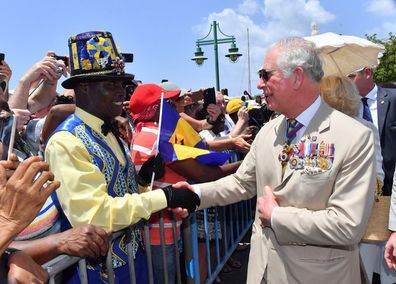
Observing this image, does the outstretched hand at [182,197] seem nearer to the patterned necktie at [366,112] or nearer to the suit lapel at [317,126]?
the suit lapel at [317,126]

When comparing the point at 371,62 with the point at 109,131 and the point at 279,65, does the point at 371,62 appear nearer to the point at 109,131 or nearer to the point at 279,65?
the point at 279,65

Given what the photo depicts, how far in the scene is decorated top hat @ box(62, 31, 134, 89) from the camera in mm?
2385

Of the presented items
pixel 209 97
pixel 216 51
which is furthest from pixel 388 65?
pixel 209 97

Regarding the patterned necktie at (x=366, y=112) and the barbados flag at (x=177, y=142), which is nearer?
the barbados flag at (x=177, y=142)

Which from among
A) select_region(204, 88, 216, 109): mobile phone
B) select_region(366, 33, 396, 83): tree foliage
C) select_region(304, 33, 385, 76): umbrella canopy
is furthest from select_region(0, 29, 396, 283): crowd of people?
select_region(366, 33, 396, 83): tree foliage

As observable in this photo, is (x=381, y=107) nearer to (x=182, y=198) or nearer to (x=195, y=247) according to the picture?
(x=195, y=247)

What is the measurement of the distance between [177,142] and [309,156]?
1197mm

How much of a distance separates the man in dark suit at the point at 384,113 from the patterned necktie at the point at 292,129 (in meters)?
1.74

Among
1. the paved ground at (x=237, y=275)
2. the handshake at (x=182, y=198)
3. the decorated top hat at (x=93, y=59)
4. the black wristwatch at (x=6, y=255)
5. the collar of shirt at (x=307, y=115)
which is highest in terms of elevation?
the decorated top hat at (x=93, y=59)

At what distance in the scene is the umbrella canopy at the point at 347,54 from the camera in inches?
149

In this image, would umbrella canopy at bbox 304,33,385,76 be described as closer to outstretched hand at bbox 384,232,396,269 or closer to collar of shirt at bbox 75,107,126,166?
outstretched hand at bbox 384,232,396,269

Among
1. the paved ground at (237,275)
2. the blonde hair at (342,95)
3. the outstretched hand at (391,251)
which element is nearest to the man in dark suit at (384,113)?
the blonde hair at (342,95)

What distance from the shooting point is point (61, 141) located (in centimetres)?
212

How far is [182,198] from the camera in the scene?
2.60 m
